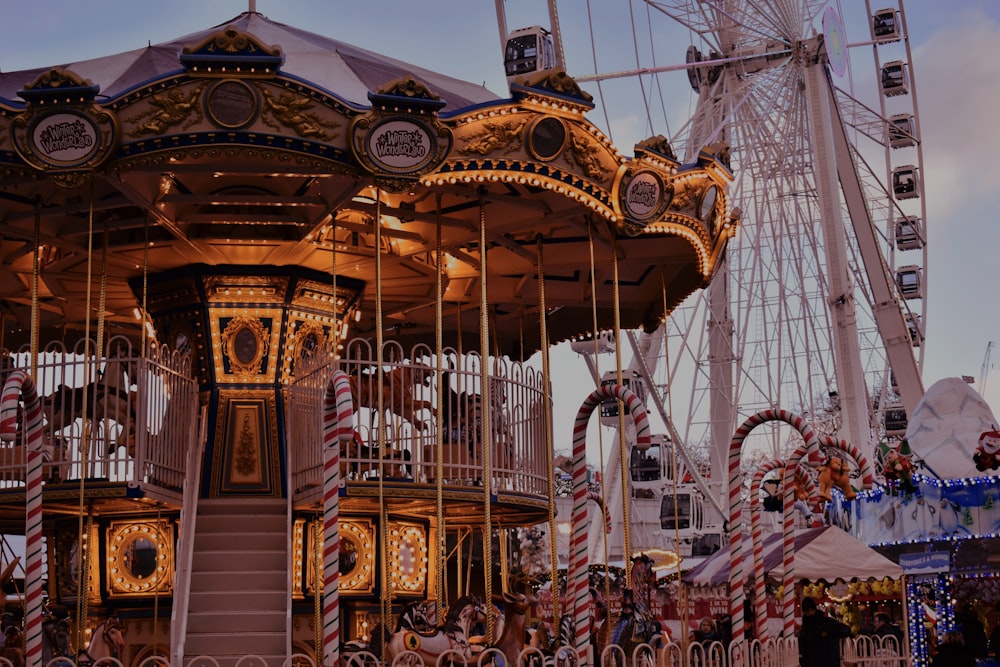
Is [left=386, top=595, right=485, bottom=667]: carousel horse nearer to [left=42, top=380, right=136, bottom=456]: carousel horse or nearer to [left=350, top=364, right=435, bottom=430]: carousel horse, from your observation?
[left=350, top=364, right=435, bottom=430]: carousel horse

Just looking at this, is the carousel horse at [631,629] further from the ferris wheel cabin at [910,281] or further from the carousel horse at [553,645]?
the ferris wheel cabin at [910,281]

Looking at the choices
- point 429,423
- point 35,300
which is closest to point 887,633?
point 429,423

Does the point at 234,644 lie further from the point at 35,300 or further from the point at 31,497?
the point at 31,497

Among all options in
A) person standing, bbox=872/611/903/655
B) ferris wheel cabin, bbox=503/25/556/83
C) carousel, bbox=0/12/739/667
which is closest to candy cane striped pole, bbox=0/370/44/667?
carousel, bbox=0/12/739/667

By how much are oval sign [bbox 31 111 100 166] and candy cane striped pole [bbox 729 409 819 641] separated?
6.63 metres

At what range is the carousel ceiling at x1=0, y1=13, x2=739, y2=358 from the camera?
12.8 meters

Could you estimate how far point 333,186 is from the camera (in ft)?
49.6

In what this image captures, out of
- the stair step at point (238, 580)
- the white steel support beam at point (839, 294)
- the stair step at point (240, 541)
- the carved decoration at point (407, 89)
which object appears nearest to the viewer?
the carved decoration at point (407, 89)

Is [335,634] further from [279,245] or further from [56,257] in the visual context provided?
[56,257]

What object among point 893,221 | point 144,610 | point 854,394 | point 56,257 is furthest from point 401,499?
point 893,221

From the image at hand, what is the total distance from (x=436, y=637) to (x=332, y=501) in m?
3.29

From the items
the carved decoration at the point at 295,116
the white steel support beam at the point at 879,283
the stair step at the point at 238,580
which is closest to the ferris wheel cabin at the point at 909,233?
the white steel support beam at the point at 879,283

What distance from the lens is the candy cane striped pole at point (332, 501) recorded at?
9.42 meters

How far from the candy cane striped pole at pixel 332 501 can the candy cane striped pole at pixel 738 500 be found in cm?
382
